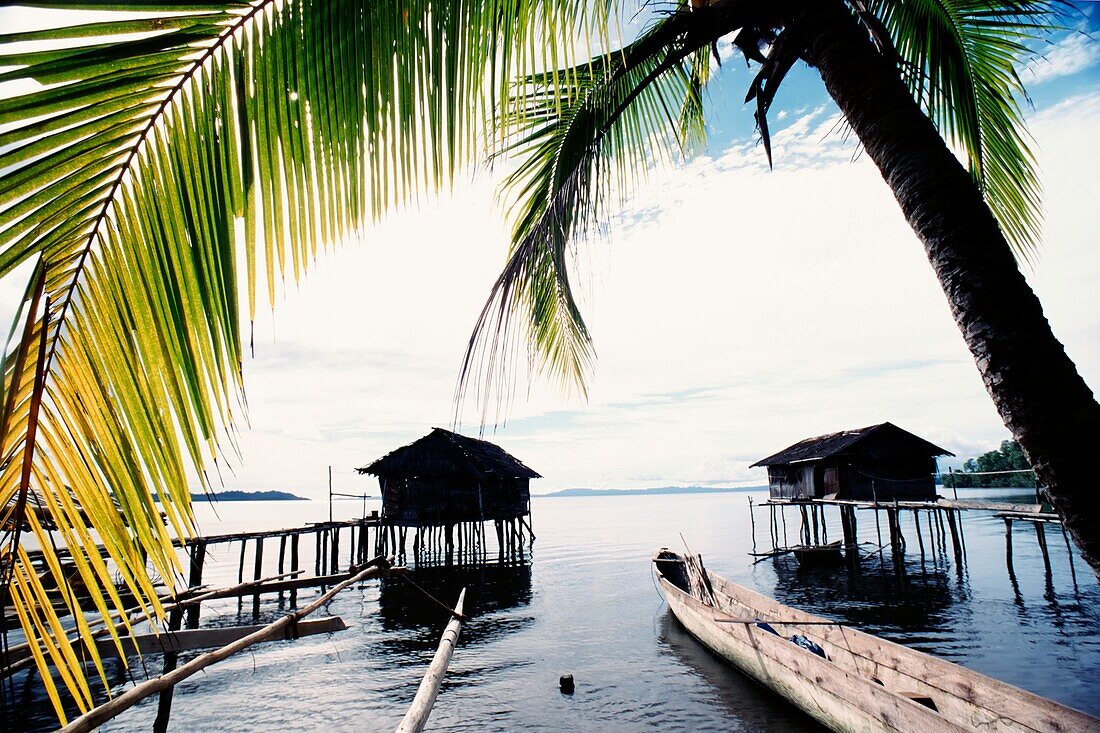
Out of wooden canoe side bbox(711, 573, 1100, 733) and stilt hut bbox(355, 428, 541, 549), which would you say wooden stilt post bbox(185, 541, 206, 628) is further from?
wooden canoe side bbox(711, 573, 1100, 733)

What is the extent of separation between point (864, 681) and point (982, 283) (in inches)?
297

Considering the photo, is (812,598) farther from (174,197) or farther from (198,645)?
(174,197)

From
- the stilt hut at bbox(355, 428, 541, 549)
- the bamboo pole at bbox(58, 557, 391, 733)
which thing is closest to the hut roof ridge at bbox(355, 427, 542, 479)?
the stilt hut at bbox(355, 428, 541, 549)

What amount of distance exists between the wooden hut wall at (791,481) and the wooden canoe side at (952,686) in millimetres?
19041

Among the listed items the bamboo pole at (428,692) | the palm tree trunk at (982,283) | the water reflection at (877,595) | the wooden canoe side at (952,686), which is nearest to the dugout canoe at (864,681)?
the wooden canoe side at (952,686)

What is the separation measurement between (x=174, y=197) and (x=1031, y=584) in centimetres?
3194

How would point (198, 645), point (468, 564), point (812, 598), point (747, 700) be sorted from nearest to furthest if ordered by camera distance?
point (198, 645)
point (747, 700)
point (812, 598)
point (468, 564)

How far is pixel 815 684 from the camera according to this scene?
9047mm

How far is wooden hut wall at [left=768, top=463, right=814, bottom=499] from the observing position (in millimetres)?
29222

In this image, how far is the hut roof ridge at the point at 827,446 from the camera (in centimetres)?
2673

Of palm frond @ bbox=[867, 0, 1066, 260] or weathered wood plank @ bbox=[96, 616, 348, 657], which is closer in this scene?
palm frond @ bbox=[867, 0, 1066, 260]

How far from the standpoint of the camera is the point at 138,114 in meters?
0.97

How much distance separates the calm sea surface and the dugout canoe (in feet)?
3.43

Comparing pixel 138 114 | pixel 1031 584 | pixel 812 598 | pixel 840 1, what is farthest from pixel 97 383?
pixel 1031 584
